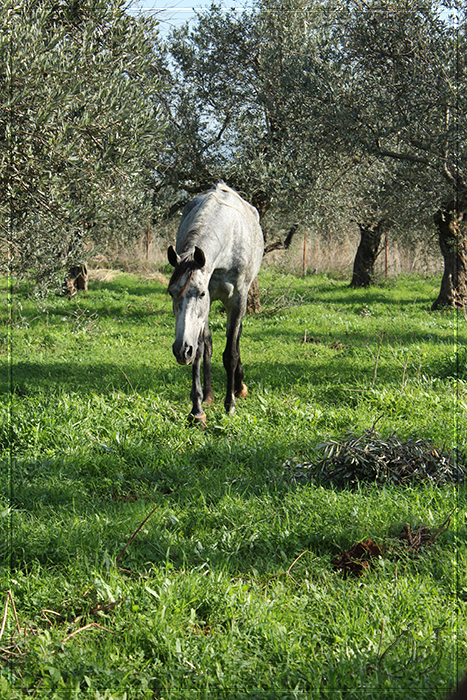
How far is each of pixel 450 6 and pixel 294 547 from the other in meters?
8.64

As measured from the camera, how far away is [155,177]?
1221cm

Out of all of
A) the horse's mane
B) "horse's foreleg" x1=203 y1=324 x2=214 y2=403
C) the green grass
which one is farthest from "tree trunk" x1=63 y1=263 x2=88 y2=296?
the horse's mane

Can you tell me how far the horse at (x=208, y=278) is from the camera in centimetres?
485

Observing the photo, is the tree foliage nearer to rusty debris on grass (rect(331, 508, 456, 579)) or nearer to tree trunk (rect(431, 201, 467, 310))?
rusty debris on grass (rect(331, 508, 456, 579))

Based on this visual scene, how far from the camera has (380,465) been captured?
401cm

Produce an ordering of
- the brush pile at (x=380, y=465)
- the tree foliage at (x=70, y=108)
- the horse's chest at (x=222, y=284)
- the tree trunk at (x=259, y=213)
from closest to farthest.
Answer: the brush pile at (x=380, y=465) < the tree foliage at (x=70, y=108) < the horse's chest at (x=222, y=284) < the tree trunk at (x=259, y=213)

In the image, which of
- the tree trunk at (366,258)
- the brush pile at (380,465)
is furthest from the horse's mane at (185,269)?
the tree trunk at (366,258)

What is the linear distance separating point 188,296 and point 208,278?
1.47ft

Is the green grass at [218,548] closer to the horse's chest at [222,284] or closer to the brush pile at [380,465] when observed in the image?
the brush pile at [380,465]

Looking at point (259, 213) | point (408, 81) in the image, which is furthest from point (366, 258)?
point (408, 81)

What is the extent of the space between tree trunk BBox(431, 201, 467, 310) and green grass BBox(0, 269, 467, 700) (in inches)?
303

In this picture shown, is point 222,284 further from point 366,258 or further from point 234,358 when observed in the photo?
point 366,258

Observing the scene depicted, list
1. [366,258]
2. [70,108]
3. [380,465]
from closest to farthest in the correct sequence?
[380,465] < [70,108] < [366,258]

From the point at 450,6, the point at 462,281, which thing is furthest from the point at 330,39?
the point at 462,281
